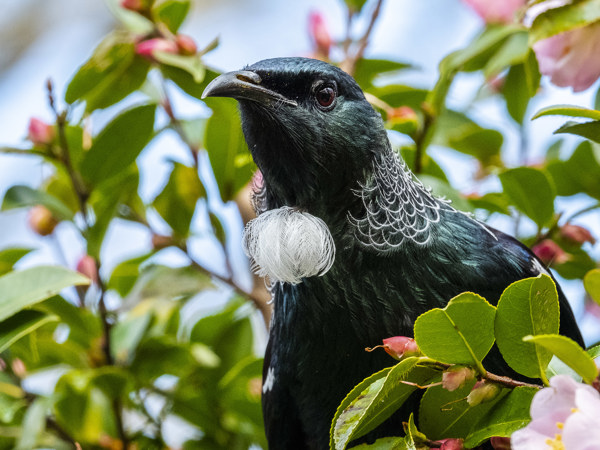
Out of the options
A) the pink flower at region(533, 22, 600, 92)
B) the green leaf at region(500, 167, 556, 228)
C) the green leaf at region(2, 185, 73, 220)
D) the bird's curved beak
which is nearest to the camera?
the bird's curved beak

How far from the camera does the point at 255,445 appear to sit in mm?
1860

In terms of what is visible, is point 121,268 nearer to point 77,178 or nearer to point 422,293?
point 77,178

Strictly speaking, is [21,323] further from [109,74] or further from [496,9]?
[496,9]

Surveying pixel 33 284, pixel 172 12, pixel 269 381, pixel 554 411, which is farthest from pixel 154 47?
pixel 554 411

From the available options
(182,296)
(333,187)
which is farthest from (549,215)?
(182,296)

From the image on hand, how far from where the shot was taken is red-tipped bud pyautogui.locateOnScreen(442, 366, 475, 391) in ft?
2.92

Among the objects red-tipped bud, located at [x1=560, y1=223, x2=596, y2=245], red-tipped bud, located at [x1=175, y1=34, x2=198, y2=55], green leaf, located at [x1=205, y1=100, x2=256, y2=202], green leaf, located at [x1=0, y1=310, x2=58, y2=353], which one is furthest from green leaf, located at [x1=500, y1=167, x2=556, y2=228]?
green leaf, located at [x1=0, y1=310, x2=58, y2=353]

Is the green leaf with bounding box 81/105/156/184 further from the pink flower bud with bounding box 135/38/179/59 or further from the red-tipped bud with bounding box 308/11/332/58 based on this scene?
the red-tipped bud with bounding box 308/11/332/58

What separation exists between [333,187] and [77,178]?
65 centimetres

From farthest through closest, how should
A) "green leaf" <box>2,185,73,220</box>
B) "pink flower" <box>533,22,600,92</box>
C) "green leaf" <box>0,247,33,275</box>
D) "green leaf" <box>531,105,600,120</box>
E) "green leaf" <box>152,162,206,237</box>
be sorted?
"green leaf" <box>152,162,206,237</box>
"green leaf" <box>0,247,33,275</box>
"green leaf" <box>2,185,73,220</box>
"pink flower" <box>533,22,600,92</box>
"green leaf" <box>531,105,600,120</box>

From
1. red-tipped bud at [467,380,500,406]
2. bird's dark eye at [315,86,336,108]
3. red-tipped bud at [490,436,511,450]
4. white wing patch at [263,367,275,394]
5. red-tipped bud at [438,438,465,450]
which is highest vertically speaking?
bird's dark eye at [315,86,336,108]

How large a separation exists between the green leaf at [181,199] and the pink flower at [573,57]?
0.84 m

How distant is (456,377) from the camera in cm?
89

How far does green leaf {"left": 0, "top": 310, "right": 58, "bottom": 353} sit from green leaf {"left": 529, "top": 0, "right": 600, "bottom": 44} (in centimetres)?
92
